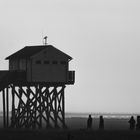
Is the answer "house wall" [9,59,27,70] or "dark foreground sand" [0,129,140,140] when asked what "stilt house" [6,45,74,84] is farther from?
"dark foreground sand" [0,129,140,140]

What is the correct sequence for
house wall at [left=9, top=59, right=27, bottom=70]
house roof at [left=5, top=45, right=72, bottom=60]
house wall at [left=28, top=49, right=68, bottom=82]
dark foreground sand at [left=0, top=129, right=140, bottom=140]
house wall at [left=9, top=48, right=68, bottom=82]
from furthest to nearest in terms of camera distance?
house wall at [left=9, top=59, right=27, bottom=70] < house roof at [left=5, top=45, right=72, bottom=60] < house wall at [left=28, top=49, right=68, bottom=82] < house wall at [left=9, top=48, right=68, bottom=82] < dark foreground sand at [left=0, top=129, right=140, bottom=140]

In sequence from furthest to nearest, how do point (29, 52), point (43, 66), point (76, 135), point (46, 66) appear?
1. point (29, 52)
2. point (46, 66)
3. point (43, 66)
4. point (76, 135)

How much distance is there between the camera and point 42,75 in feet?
292

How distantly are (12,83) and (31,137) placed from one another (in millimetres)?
22434

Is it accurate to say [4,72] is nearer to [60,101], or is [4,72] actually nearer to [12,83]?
[12,83]

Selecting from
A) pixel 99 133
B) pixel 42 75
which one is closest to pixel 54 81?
pixel 42 75

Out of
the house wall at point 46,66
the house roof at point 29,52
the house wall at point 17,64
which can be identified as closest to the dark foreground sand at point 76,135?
the house wall at point 46,66

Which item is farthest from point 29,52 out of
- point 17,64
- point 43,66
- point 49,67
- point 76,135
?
point 76,135

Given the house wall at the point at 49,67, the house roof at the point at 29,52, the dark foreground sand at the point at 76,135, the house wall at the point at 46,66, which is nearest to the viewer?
the dark foreground sand at the point at 76,135

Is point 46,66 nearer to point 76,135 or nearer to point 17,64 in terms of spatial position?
point 17,64

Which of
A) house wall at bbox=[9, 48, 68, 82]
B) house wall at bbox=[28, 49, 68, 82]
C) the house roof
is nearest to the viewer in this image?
house wall at bbox=[9, 48, 68, 82]

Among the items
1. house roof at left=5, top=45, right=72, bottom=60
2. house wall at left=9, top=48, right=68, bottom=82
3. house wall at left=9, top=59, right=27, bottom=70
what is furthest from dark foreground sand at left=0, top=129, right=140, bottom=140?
house wall at left=9, top=59, right=27, bottom=70

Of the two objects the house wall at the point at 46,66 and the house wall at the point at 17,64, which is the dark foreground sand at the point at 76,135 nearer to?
the house wall at the point at 46,66

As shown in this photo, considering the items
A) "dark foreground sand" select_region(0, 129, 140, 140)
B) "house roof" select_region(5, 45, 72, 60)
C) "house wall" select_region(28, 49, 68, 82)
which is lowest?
"dark foreground sand" select_region(0, 129, 140, 140)
